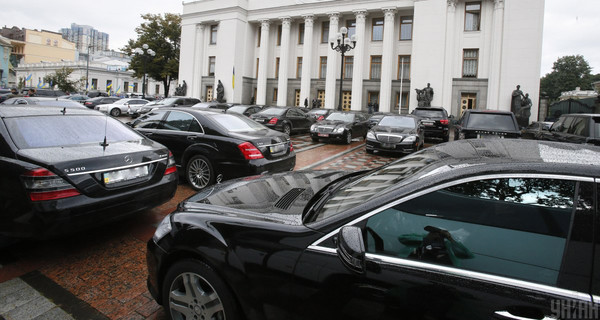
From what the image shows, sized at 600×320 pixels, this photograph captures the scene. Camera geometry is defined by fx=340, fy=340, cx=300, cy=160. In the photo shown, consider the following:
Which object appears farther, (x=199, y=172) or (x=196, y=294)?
(x=199, y=172)

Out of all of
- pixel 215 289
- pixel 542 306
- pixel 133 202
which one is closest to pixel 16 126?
pixel 133 202

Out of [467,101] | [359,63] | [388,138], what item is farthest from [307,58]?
[388,138]

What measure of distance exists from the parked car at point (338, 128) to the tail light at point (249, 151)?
8.79 m

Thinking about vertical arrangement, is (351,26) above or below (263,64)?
above

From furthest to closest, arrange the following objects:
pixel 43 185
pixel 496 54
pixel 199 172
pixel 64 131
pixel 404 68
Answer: pixel 404 68 < pixel 496 54 < pixel 199 172 < pixel 64 131 < pixel 43 185

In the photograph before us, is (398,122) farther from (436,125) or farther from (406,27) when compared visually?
(406,27)

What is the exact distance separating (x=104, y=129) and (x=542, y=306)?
4886 millimetres

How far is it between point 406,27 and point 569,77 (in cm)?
6289

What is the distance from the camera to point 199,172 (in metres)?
6.27

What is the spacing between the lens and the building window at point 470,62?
1214 inches

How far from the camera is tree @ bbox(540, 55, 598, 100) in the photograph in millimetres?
73812

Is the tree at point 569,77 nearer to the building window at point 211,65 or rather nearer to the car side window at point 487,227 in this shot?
the building window at point 211,65

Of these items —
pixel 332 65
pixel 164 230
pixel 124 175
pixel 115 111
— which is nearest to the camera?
pixel 164 230

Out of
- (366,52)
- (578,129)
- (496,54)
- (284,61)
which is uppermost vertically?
(366,52)
